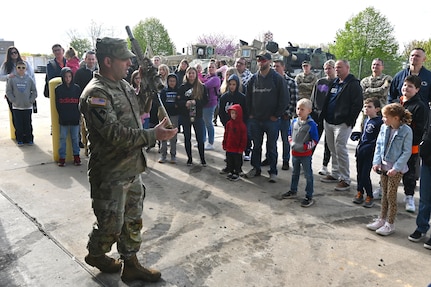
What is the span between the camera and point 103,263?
3.04 meters

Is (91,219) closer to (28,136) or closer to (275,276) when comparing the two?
(275,276)

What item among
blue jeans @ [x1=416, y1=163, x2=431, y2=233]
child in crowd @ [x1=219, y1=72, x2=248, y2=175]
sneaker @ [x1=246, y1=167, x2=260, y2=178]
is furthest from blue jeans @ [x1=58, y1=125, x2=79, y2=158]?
blue jeans @ [x1=416, y1=163, x2=431, y2=233]

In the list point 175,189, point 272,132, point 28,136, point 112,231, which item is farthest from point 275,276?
point 28,136

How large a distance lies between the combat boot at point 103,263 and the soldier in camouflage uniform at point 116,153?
0.03 feet

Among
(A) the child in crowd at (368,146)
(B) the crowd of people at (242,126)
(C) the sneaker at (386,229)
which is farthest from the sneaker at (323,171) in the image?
(C) the sneaker at (386,229)

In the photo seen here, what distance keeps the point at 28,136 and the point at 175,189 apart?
406 cm

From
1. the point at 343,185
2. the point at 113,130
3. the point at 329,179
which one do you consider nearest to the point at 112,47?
the point at 113,130

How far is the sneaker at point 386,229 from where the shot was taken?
3960 mm

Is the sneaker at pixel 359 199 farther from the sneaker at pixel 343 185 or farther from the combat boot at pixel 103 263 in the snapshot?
the combat boot at pixel 103 263

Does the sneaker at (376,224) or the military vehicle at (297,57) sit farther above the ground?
the military vehicle at (297,57)

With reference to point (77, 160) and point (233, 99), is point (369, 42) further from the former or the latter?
point (77, 160)

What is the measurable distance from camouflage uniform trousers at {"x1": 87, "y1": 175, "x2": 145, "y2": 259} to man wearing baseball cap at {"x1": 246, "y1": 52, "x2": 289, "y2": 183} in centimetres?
310

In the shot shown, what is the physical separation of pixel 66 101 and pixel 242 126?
2990 mm

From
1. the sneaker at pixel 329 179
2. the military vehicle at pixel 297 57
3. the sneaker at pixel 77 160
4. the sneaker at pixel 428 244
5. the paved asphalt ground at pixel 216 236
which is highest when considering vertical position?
the military vehicle at pixel 297 57
